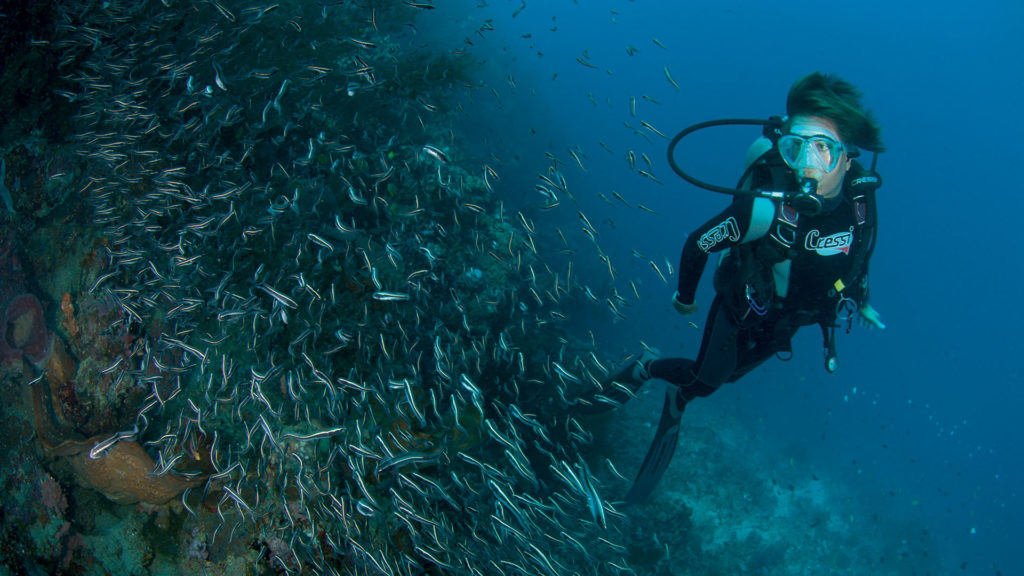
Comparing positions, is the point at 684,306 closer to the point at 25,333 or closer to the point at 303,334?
the point at 303,334

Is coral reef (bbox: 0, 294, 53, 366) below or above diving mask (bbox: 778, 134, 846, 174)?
below

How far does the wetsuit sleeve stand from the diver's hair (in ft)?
3.04

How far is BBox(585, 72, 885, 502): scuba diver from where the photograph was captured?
3.46 meters

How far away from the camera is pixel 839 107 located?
348 centimetres

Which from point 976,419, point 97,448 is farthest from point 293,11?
point 976,419

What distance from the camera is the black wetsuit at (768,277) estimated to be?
3666 millimetres

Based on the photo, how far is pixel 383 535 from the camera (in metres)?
3.65

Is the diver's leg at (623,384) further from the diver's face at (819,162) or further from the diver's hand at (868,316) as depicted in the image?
the diver's face at (819,162)

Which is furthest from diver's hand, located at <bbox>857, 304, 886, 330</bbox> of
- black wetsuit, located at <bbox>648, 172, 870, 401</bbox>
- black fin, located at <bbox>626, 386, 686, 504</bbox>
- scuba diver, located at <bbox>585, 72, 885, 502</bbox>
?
black fin, located at <bbox>626, 386, 686, 504</bbox>

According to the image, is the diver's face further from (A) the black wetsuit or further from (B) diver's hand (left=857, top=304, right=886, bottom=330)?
(B) diver's hand (left=857, top=304, right=886, bottom=330)

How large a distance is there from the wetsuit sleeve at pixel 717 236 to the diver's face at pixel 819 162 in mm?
494

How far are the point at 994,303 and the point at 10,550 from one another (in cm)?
11664

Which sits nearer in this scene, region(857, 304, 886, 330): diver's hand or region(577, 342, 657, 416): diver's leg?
region(857, 304, 886, 330): diver's hand

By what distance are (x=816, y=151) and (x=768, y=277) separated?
128cm
